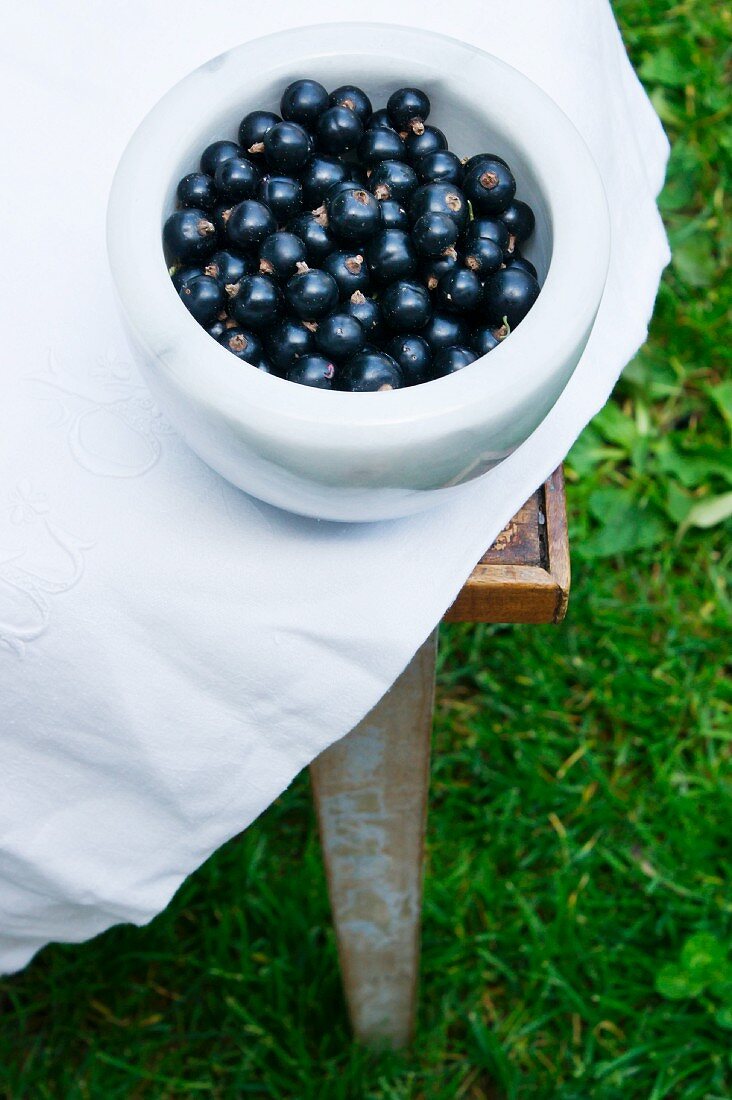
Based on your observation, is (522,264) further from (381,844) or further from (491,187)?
(381,844)

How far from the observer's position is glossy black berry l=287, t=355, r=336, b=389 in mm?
471

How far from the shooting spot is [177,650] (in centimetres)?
52

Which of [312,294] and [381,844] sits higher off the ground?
[312,294]

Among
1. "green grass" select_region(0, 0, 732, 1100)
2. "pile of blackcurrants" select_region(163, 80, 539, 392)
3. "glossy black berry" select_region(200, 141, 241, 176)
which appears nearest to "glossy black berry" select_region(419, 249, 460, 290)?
"pile of blackcurrants" select_region(163, 80, 539, 392)

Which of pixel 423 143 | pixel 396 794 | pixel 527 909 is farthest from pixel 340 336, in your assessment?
pixel 527 909

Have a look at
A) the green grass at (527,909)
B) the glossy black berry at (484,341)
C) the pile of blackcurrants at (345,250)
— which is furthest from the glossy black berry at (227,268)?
the green grass at (527,909)

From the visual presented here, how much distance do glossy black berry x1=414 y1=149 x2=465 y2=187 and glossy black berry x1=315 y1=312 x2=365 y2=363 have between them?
0.09m

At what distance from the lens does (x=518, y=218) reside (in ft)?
1.67

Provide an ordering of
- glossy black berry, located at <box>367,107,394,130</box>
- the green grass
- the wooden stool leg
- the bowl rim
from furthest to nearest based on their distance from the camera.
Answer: the green grass, the wooden stool leg, glossy black berry, located at <box>367,107,394,130</box>, the bowl rim

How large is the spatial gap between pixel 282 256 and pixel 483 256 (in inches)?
3.4

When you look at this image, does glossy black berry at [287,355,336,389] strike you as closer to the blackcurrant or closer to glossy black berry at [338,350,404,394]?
glossy black berry at [338,350,404,394]

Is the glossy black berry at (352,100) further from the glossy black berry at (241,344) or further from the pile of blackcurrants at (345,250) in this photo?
the glossy black berry at (241,344)

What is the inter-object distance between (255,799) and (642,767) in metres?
0.64

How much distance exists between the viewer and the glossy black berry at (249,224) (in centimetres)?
50
